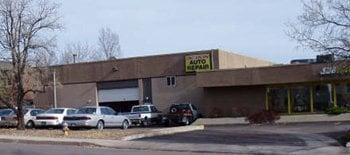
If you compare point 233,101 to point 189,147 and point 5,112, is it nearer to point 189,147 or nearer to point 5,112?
point 5,112

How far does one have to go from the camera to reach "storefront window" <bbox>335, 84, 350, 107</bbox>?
42.8 metres

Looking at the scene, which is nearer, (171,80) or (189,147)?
(189,147)

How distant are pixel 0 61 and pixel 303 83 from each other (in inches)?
813

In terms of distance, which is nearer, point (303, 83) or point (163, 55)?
point (303, 83)

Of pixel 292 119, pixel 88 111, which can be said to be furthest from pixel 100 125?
pixel 292 119

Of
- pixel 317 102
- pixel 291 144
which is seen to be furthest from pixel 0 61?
pixel 317 102

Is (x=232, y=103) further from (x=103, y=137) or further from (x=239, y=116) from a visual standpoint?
(x=103, y=137)

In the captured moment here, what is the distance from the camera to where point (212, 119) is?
43.8 meters

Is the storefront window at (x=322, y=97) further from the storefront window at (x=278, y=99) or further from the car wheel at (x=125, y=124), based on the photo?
the car wheel at (x=125, y=124)

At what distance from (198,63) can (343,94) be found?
11811 mm

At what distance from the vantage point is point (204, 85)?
46281 millimetres

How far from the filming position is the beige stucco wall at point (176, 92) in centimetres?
4962

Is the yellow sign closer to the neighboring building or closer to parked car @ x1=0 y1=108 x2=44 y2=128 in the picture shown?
the neighboring building

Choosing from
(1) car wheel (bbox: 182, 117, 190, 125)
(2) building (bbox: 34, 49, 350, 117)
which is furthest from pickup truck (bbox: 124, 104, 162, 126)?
(2) building (bbox: 34, 49, 350, 117)
